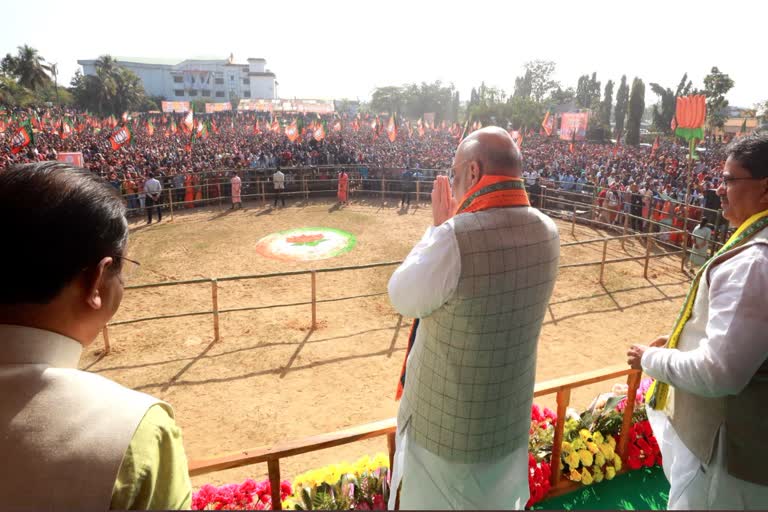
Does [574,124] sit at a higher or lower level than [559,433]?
higher

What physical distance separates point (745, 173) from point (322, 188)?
17776 millimetres

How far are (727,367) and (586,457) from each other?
1.98 m

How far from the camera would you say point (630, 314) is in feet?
26.0

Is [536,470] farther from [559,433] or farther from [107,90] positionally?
[107,90]

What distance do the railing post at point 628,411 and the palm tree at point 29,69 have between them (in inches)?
2722

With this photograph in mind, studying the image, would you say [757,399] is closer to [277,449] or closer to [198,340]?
[277,449]

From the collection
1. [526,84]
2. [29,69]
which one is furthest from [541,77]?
[29,69]

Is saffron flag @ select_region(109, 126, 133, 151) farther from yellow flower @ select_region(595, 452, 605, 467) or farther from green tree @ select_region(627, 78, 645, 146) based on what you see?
green tree @ select_region(627, 78, 645, 146)

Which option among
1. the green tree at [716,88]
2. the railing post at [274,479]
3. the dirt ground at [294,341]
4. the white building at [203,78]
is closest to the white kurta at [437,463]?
the railing post at [274,479]

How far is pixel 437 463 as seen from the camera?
181 centimetres

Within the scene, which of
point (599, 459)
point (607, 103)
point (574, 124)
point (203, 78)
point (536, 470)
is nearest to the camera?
point (536, 470)

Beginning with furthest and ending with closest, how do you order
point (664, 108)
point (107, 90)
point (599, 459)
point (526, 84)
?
point (526, 84)
point (107, 90)
point (664, 108)
point (599, 459)

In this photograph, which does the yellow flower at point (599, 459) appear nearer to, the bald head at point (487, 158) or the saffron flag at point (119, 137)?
the bald head at point (487, 158)

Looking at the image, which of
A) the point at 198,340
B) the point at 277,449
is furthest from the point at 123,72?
the point at 277,449
